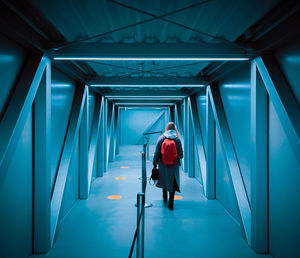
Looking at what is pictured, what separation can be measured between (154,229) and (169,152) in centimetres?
177

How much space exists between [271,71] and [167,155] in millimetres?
3053

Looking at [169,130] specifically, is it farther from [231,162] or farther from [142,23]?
[142,23]

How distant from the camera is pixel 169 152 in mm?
5930

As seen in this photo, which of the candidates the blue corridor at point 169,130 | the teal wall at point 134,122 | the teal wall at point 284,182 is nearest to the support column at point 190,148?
the blue corridor at point 169,130

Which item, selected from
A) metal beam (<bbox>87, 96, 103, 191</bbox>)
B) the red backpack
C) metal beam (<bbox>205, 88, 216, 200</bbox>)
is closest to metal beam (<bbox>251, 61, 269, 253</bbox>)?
the red backpack

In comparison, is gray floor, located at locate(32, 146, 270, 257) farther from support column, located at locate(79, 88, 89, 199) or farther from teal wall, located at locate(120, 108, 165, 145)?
teal wall, located at locate(120, 108, 165, 145)

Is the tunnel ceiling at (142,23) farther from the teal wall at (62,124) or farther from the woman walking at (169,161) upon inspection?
the woman walking at (169,161)

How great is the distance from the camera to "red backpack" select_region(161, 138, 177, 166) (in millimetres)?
5918

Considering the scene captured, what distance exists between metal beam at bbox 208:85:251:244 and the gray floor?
16.6 inches

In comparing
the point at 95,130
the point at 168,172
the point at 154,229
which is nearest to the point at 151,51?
the point at 168,172

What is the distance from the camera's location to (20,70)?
11.5 feet

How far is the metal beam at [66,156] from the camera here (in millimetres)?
4554

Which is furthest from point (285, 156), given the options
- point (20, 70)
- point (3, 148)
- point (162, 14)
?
point (20, 70)

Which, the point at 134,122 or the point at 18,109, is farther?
the point at 134,122
